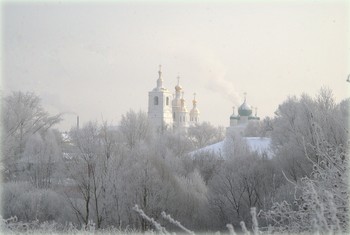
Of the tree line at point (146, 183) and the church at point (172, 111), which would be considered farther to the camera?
the church at point (172, 111)

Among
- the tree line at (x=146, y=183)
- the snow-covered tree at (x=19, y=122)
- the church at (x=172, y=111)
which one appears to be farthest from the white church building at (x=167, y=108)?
the tree line at (x=146, y=183)

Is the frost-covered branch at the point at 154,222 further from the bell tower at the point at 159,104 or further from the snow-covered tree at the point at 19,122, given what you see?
the bell tower at the point at 159,104

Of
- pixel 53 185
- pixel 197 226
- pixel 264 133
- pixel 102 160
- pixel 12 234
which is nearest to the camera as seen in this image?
pixel 12 234

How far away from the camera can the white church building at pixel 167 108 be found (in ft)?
159

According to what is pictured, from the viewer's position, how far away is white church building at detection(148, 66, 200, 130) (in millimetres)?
48375

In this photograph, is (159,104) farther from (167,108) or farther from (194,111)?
(194,111)

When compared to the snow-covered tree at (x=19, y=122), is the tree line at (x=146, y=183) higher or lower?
lower

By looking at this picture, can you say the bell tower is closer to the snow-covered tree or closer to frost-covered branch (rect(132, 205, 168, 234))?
the snow-covered tree

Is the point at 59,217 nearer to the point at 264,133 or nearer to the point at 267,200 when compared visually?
the point at 267,200

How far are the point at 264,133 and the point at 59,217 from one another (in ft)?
63.0

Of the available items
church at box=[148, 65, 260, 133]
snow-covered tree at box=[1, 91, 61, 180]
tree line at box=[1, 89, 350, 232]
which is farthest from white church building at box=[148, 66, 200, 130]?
tree line at box=[1, 89, 350, 232]

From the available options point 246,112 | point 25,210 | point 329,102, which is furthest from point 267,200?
point 246,112

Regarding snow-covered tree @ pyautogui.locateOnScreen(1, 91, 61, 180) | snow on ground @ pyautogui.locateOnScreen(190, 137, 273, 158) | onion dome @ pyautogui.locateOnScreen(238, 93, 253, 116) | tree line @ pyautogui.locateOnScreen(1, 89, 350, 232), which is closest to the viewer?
tree line @ pyautogui.locateOnScreen(1, 89, 350, 232)

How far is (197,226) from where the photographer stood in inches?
627
